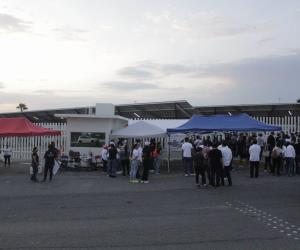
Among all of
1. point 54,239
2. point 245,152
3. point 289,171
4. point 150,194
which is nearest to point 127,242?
point 54,239

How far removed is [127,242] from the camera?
9.11 m

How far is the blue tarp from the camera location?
25266 millimetres

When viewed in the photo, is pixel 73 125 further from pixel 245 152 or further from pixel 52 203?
pixel 52 203

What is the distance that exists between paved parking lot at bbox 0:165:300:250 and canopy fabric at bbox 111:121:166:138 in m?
A: 7.13

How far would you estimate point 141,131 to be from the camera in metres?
28.4

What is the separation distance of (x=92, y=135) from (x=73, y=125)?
1.20 metres

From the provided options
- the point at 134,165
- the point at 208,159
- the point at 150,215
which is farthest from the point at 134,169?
the point at 150,215

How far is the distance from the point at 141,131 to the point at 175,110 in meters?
13.0

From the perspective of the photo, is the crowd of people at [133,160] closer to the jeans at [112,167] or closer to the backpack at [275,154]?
the jeans at [112,167]

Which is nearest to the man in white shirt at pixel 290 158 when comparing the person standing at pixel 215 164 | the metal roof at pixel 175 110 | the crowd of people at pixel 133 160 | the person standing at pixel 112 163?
the person standing at pixel 215 164

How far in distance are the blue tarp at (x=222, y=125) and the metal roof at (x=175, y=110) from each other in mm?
8486

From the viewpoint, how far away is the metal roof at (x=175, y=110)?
114 feet

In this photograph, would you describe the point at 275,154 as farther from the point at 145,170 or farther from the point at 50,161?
the point at 50,161

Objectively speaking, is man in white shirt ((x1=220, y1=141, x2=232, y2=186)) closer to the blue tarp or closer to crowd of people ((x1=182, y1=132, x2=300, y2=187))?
crowd of people ((x1=182, y1=132, x2=300, y2=187))
